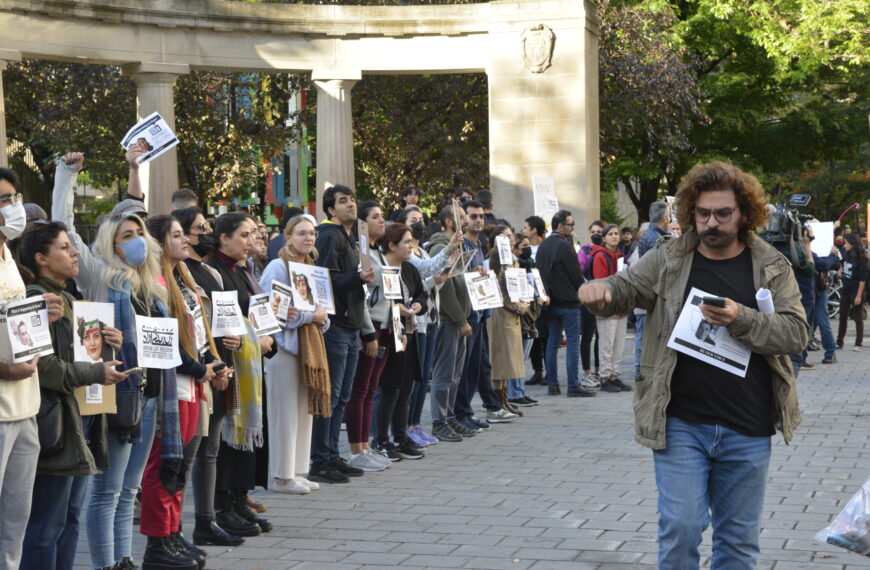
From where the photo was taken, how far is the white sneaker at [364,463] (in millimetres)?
10047

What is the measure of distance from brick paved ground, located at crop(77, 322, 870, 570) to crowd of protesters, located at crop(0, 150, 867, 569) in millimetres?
326

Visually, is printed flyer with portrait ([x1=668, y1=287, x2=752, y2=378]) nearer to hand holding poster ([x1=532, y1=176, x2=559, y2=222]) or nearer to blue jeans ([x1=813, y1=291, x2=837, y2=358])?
blue jeans ([x1=813, y1=291, x2=837, y2=358])

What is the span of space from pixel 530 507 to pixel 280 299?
7.16 feet

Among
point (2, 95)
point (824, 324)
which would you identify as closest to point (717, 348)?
point (824, 324)

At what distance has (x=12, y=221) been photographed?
5414 millimetres

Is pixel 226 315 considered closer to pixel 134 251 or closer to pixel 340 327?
pixel 134 251

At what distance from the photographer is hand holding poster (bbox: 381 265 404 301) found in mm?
10305

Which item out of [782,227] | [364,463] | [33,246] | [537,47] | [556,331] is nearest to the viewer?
[33,246]

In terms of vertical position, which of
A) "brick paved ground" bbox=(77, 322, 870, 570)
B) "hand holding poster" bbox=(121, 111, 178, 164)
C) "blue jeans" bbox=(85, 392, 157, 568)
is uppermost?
"hand holding poster" bbox=(121, 111, 178, 164)

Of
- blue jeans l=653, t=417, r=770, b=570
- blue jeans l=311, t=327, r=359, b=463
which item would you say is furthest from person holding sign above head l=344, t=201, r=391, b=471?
blue jeans l=653, t=417, r=770, b=570

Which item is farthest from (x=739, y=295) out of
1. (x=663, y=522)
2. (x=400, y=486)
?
(x=400, y=486)

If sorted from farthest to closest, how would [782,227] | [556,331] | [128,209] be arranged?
[556,331] → [782,227] → [128,209]

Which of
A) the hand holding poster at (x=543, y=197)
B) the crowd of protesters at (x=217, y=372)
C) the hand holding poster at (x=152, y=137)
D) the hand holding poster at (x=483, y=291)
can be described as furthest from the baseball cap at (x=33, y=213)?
the hand holding poster at (x=543, y=197)

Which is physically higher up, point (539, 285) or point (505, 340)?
point (539, 285)
